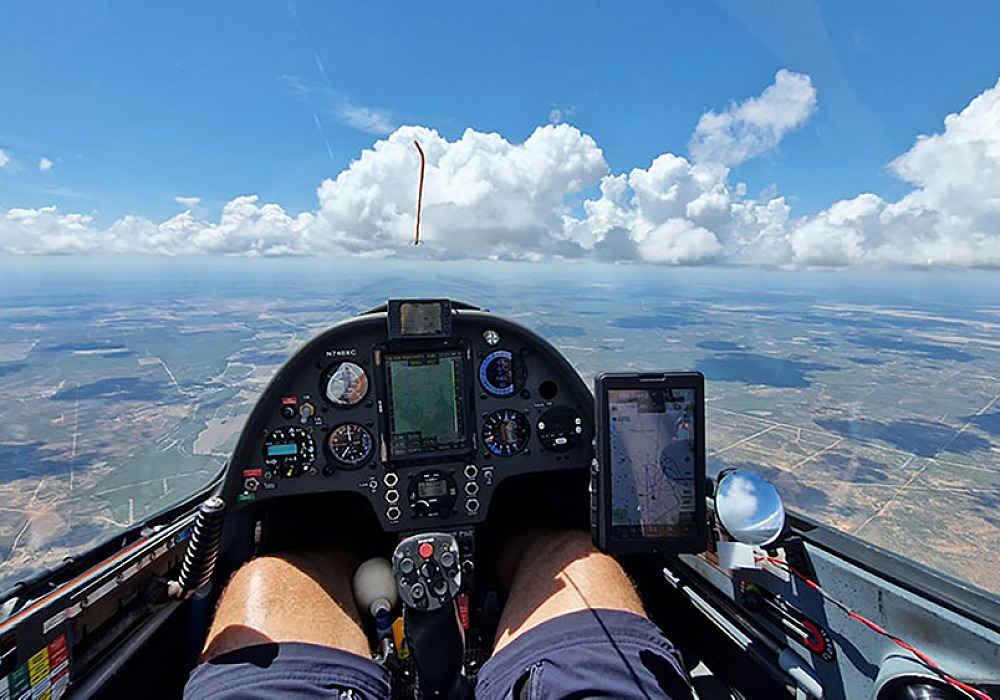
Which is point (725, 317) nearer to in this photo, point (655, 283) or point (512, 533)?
point (655, 283)

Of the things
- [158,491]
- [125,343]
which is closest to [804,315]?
[158,491]

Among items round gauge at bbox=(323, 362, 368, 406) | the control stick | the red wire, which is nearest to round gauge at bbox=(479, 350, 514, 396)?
round gauge at bbox=(323, 362, 368, 406)

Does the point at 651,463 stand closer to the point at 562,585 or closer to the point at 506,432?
the point at 562,585

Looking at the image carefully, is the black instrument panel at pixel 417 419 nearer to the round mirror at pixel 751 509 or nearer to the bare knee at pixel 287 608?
the bare knee at pixel 287 608

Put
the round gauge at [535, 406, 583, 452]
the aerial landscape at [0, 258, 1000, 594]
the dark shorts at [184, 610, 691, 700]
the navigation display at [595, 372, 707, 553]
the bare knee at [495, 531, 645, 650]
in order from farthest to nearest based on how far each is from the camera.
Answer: the aerial landscape at [0, 258, 1000, 594] < the round gauge at [535, 406, 583, 452] < the navigation display at [595, 372, 707, 553] < the bare knee at [495, 531, 645, 650] < the dark shorts at [184, 610, 691, 700]

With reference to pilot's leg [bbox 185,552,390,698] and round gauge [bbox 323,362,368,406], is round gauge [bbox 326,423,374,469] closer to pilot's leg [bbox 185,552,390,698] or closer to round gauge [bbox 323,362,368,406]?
round gauge [bbox 323,362,368,406]
